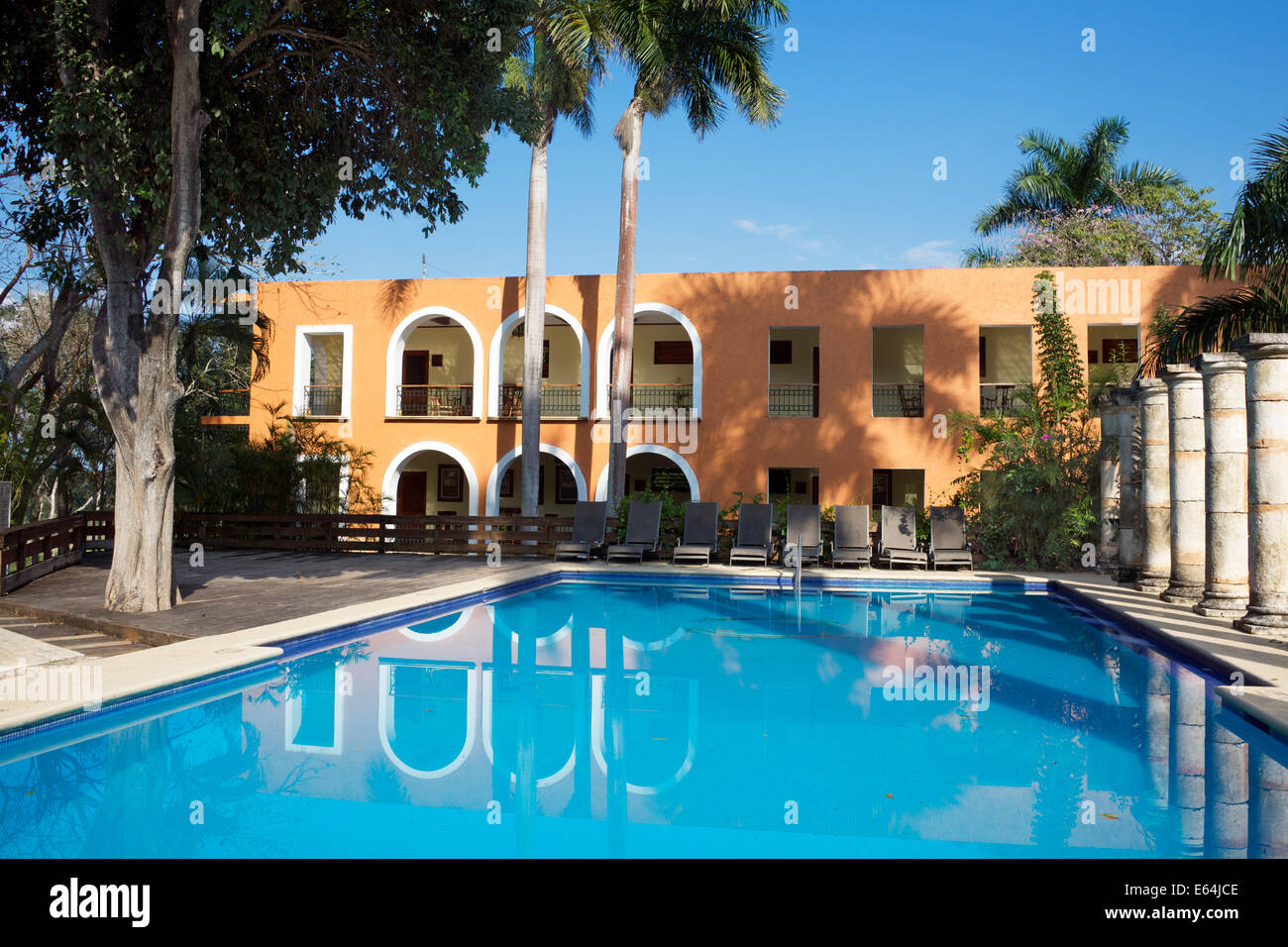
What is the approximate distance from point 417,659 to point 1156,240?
992 inches

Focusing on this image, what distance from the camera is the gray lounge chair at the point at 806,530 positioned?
1506 cm

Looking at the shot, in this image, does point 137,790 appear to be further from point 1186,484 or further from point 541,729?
point 1186,484

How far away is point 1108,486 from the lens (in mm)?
13609

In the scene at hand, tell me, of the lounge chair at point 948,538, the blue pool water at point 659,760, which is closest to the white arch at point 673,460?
the lounge chair at point 948,538

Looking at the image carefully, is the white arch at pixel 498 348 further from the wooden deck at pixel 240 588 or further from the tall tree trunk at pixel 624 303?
the wooden deck at pixel 240 588

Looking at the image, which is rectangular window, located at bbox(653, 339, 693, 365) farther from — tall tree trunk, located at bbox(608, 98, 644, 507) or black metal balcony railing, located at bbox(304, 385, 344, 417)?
black metal balcony railing, located at bbox(304, 385, 344, 417)

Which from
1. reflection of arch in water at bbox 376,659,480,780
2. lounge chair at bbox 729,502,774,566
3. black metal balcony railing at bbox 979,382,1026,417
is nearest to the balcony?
black metal balcony railing at bbox 979,382,1026,417

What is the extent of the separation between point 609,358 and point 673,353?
15.7 ft

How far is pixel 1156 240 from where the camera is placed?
24641mm

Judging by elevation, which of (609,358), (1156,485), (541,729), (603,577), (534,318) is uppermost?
(534,318)

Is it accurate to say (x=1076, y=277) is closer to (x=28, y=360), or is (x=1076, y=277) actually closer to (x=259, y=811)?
(x=259, y=811)

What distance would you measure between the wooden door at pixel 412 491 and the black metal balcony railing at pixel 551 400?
199 inches

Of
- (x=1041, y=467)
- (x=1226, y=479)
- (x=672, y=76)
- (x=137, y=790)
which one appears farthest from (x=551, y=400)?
(x=137, y=790)

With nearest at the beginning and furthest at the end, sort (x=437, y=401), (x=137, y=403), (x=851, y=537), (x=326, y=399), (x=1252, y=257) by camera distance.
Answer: (x=137, y=403), (x=1252, y=257), (x=851, y=537), (x=326, y=399), (x=437, y=401)
